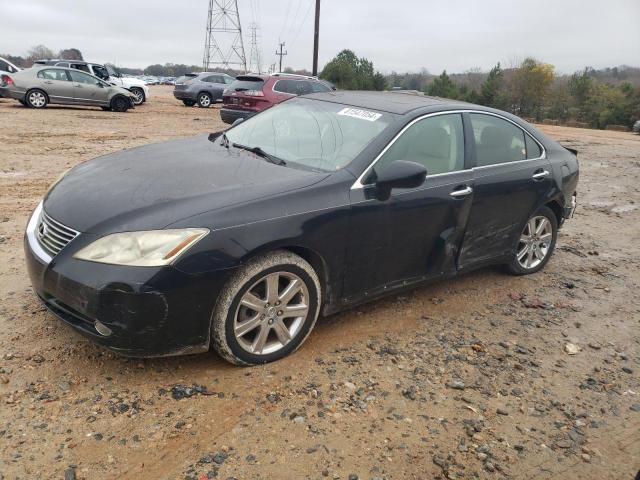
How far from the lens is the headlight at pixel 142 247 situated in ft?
8.92

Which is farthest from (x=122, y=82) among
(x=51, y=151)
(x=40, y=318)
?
(x=40, y=318)

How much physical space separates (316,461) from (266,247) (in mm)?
1150

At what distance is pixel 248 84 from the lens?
1441 cm

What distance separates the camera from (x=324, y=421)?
2.81 meters

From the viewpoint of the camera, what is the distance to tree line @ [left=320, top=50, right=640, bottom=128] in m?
40.5

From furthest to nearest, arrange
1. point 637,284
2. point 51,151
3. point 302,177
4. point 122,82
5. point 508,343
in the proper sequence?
point 122,82, point 51,151, point 637,284, point 508,343, point 302,177

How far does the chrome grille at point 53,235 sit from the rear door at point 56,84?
53.1 ft

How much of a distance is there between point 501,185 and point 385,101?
3.81ft

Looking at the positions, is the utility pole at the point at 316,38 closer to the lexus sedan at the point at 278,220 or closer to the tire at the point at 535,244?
the tire at the point at 535,244

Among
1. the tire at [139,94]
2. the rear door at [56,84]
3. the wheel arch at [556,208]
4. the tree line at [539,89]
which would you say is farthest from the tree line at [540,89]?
the wheel arch at [556,208]

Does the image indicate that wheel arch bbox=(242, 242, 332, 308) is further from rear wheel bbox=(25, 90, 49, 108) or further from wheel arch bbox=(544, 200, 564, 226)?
rear wheel bbox=(25, 90, 49, 108)

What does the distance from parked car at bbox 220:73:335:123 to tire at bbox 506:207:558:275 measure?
31.5 feet

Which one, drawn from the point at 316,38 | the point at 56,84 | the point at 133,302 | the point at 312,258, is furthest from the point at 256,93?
the point at 316,38

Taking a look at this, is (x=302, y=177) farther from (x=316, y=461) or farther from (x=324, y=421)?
(x=316, y=461)
